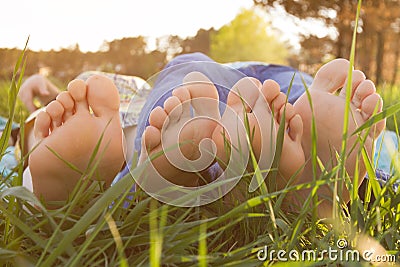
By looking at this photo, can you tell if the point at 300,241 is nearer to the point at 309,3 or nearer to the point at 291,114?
the point at 291,114

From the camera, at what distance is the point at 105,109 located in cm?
65

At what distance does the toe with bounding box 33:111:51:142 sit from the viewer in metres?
0.62

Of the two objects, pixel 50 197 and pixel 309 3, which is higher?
pixel 309 3

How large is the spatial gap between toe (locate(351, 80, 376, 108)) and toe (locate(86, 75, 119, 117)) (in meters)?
0.31

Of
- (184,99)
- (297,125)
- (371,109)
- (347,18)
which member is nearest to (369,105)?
(371,109)

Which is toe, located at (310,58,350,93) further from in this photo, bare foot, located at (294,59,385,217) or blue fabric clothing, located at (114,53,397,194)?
blue fabric clothing, located at (114,53,397,194)

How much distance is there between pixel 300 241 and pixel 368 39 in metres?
9.38

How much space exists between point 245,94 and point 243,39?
431 inches

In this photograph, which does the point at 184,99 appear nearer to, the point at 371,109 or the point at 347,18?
the point at 371,109

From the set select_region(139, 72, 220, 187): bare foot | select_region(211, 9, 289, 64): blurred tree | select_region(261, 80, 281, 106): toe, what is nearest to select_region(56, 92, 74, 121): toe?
select_region(139, 72, 220, 187): bare foot

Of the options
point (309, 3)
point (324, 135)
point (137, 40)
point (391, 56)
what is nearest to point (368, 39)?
point (309, 3)

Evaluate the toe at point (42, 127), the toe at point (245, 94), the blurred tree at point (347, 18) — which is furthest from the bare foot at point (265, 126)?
the blurred tree at point (347, 18)

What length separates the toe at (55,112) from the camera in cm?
62

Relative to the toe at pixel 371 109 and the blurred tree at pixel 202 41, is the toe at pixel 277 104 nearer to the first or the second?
the toe at pixel 371 109
